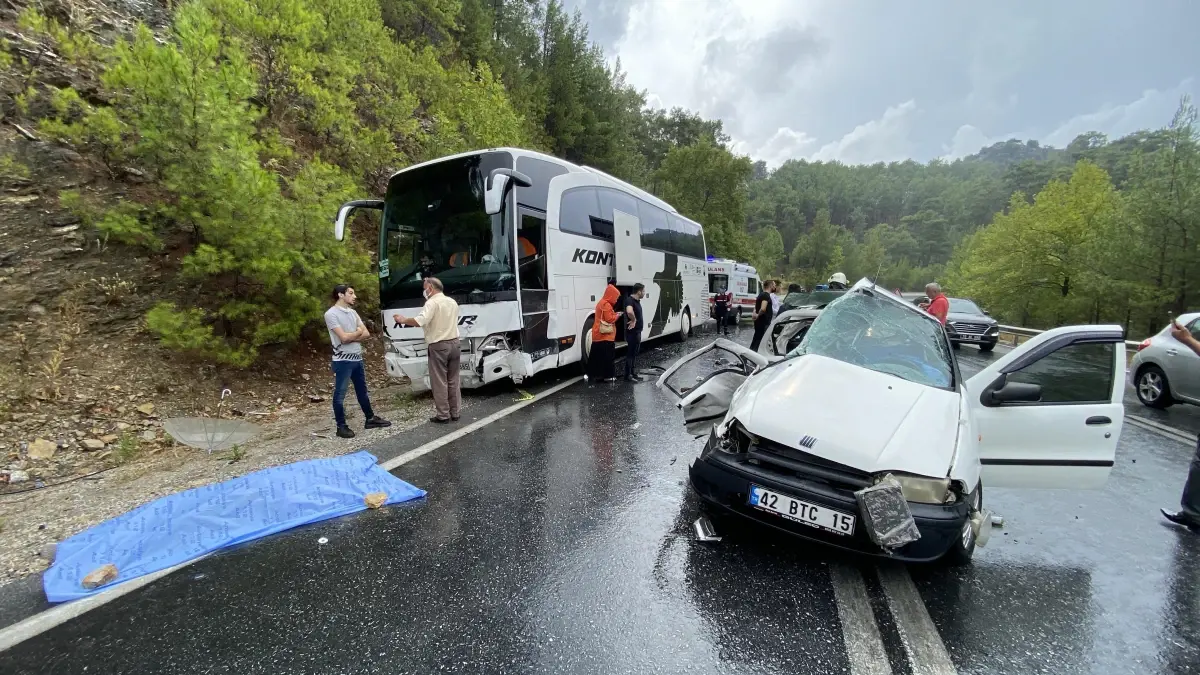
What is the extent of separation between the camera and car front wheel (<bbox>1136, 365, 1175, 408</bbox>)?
7363 millimetres

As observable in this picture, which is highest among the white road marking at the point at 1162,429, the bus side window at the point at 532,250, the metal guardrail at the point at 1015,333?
the bus side window at the point at 532,250

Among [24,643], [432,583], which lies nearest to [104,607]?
[24,643]

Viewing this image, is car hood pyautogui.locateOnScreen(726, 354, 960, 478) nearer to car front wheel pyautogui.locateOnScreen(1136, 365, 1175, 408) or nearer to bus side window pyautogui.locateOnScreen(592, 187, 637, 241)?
bus side window pyautogui.locateOnScreen(592, 187, 637, 241)

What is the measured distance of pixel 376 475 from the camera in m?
4.16

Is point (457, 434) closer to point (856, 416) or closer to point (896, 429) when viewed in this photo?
point (856, 416)

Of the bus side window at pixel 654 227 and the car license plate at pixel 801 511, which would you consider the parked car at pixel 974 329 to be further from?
the car license plate at pixel 801 511

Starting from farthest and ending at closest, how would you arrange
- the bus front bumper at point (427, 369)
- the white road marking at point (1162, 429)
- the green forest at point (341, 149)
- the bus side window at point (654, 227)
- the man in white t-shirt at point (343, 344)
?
1. the bus side window at point (654, 227)
2. the bus front bumper at point (427, 369)
3. the green forest at point (341, 149)
4. the white road marking at point (1162, 429)
5. the man in white t-shirt at point (343, 344)

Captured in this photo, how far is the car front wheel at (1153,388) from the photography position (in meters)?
7.36

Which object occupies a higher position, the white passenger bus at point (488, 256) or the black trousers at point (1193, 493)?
the white passenger bus at point (488, 256)

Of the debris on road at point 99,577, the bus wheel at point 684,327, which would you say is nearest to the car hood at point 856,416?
the debris on road at point 99,577

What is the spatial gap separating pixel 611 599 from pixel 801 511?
113cm

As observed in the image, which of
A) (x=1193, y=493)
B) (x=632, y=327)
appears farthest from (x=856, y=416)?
(x=632, y=327)

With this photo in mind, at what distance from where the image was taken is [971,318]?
14953 millimetres

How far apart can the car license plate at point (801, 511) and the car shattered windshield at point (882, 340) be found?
1.46 m
